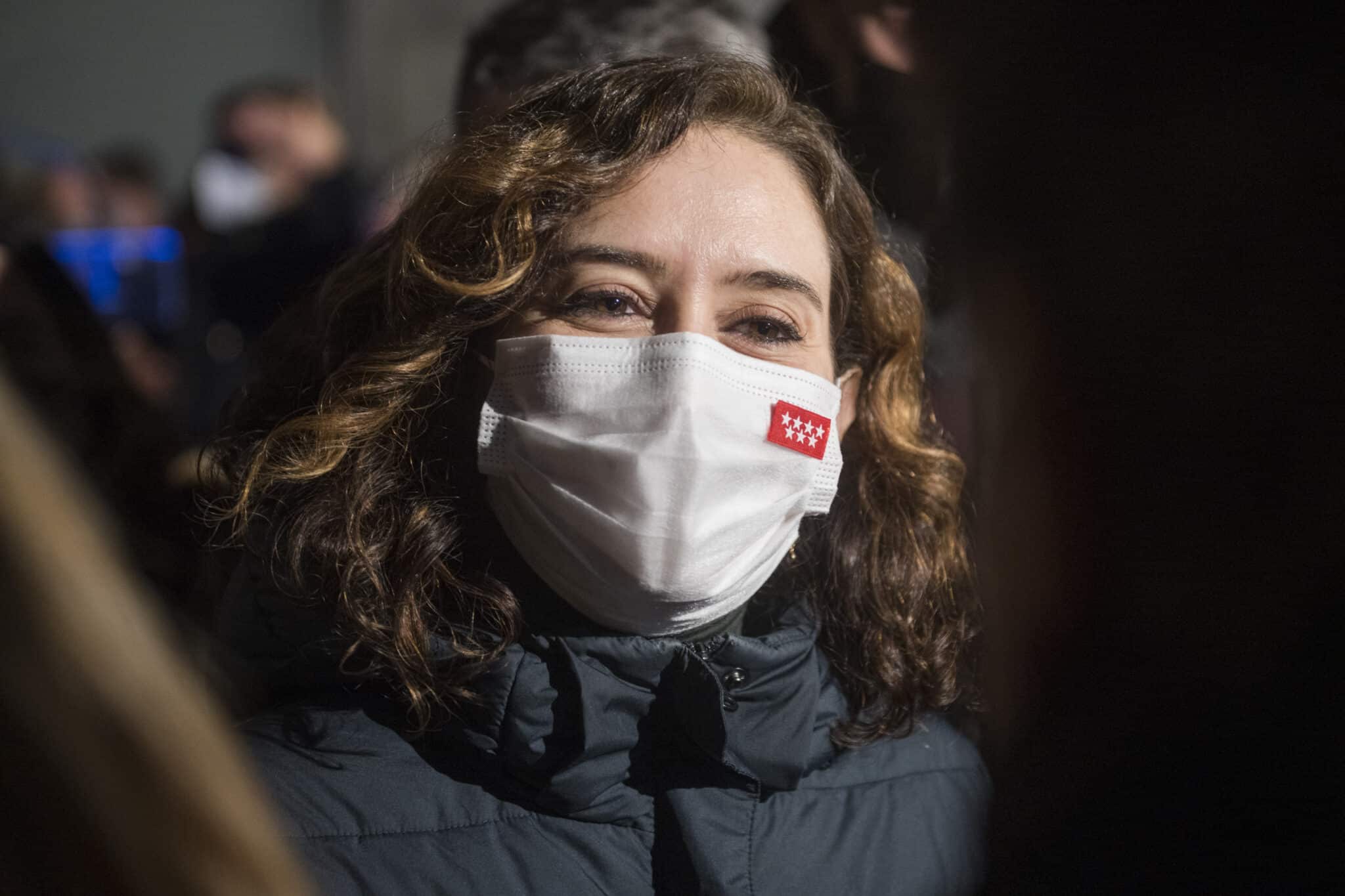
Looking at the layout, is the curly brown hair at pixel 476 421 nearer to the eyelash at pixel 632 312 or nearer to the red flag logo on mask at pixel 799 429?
the eyelash at pixel 632 312

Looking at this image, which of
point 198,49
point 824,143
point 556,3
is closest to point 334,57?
point 198,49

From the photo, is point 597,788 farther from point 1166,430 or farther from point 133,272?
point 133,272

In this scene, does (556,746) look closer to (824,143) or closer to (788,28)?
(824,143)

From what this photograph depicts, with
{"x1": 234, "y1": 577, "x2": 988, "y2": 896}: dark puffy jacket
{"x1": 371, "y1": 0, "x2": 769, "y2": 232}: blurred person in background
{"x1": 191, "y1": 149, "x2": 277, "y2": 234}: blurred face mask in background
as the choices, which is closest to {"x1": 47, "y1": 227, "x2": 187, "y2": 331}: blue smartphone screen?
{"x1": 191, "y1": 149, "x2": 277, "y2": 234}: blurred face mask in background

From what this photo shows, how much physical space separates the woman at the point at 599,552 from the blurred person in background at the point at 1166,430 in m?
1.02

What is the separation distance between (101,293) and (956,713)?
16.5 ft

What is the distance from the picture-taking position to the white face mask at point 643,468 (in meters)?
1.77

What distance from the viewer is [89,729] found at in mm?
604

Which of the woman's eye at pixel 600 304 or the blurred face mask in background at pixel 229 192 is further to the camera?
the blurred face mask in background at pixel 229 192

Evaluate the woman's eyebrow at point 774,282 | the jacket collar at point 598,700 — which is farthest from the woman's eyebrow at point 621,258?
the jacket collar at point 598,700

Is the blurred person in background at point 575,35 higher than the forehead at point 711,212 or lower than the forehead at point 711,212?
higher

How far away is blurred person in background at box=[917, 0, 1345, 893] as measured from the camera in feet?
2.18

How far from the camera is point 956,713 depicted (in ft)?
7.18

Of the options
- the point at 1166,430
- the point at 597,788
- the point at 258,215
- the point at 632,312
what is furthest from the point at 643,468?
the point at 258,215
